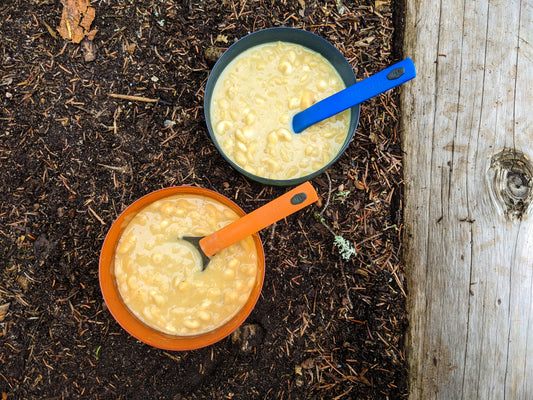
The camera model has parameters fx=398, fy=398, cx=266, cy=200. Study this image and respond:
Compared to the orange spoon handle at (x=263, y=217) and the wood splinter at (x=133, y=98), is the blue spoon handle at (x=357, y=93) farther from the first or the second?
the wood splinter at (x=133, y=98)

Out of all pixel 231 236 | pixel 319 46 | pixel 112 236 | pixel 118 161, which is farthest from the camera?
pixel 118 161

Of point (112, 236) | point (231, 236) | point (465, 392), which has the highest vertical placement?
point (231, 236)

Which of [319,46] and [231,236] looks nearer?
[231,236]

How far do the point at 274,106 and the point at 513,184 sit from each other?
50.4 inches

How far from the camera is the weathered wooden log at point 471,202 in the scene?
1.99m

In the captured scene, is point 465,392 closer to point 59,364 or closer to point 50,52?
point 59,364

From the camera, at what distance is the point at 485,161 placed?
2.06 metres

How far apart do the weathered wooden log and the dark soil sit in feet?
0.51

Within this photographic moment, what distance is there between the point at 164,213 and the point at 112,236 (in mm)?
276

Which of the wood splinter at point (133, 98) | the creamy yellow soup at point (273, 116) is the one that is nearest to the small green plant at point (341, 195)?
the creamy yellow soup at point (273, 116)

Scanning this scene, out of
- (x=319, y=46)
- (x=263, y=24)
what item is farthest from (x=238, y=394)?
(x=263, y=24)

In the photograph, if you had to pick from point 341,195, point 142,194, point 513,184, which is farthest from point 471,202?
point 142,194

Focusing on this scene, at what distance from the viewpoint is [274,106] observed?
6.89 ft

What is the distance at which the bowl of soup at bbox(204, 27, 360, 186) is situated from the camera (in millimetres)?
2057
